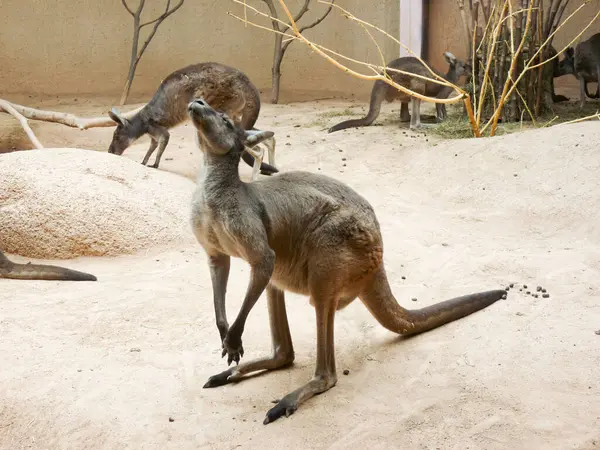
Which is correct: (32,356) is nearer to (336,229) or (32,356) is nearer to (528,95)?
(336,229)

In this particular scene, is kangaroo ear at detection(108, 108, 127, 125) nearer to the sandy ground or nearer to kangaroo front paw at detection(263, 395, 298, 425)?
the sandy ground

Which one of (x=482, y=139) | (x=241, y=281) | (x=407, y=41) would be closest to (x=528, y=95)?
(x=482, y=139)

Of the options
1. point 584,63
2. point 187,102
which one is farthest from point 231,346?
point 584,63

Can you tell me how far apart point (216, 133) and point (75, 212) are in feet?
8.96

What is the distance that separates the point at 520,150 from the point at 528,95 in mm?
2106

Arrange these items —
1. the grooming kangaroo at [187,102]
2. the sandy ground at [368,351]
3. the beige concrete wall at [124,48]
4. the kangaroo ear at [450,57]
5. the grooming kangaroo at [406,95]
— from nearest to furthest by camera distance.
A: the sandy ground at [368,351], the grooming kangaroo at [187,102], the grooming kangaroo at [406,95], the kangaroo ear at [450,57], the beige concrete wall at [124,48]

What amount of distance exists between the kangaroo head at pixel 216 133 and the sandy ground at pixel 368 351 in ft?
3.50

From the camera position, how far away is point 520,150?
633cm

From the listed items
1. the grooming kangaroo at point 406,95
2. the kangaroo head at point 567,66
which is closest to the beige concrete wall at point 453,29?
the kangaroo head at point 567,66

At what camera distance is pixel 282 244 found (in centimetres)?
310

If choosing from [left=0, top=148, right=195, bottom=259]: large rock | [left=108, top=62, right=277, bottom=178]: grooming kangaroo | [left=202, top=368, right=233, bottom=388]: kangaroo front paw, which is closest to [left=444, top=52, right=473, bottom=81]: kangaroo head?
[left=108, top=62, right=277, bottom=178]: grooming kangaroo

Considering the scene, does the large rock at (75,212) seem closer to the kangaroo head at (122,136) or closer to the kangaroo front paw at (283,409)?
the kangaroo head at (122,136)

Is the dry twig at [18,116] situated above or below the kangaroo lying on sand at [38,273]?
above

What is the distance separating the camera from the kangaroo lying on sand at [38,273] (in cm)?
449
